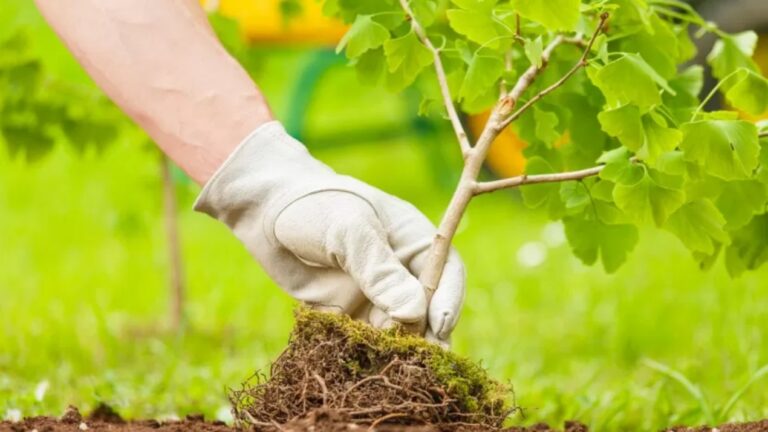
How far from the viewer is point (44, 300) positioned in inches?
174

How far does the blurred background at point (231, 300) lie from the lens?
10.1 ft

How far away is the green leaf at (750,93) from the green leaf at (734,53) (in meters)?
0.36

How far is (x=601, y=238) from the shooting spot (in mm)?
2240

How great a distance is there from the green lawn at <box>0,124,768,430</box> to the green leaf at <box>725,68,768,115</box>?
38.3 inches

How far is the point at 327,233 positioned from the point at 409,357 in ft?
0.77

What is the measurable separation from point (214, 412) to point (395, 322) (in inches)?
41.5

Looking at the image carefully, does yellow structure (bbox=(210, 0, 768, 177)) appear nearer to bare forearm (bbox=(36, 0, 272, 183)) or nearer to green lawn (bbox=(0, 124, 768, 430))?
green lawn (bbox=(0, 124, 768, 430))

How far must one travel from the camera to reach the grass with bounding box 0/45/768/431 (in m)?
3.02

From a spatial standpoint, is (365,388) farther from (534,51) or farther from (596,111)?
(596,111)

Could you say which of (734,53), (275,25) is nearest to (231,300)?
(275,25)

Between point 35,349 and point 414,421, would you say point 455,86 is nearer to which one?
point 414,421

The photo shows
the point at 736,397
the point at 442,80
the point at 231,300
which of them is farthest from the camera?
the point at 231,300

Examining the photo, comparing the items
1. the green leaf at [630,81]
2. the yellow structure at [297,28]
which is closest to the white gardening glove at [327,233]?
the green leaf at [630,81]

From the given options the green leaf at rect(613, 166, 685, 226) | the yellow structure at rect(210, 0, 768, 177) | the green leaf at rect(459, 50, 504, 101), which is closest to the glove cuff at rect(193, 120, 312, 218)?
the green leaf at rect(459, 50, 504, 101)
